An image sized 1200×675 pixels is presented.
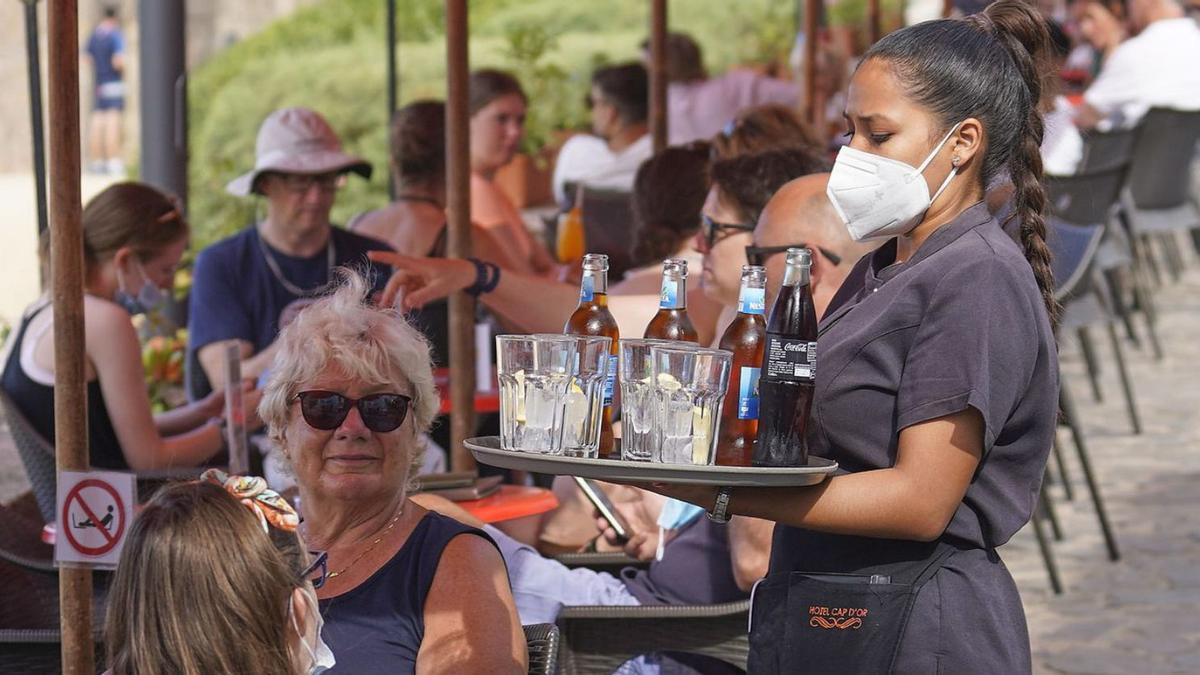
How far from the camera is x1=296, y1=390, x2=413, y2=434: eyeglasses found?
2.92m

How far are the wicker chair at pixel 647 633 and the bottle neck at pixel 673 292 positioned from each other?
3.02ft

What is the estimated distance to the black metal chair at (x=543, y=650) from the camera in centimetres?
279

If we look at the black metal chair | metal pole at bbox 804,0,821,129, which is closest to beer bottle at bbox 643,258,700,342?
the black metal chair

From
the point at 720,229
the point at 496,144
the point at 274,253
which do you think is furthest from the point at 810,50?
the point at 720,229

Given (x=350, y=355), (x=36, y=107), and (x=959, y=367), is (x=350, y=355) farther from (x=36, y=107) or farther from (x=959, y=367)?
(x=36, y=107)

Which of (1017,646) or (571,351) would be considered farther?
(1017,646)

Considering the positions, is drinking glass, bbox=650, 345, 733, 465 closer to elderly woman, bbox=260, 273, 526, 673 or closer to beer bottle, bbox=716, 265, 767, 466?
beer bottle, bbox=716, 265, 767, 466

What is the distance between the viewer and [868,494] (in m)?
2.09

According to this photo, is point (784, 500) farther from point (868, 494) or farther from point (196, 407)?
point (196, 407)

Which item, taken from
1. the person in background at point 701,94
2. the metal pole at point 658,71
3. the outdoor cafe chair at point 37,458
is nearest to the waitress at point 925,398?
the outdoor cafe chair at point 37,458

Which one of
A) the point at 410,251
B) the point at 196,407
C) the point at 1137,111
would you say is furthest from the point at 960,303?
the point at 1137,111

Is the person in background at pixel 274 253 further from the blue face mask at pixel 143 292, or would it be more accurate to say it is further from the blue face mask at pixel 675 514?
the blue face mask at pixel 675 514

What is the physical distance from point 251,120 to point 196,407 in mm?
9691

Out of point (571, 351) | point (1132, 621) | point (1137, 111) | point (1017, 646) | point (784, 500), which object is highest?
point (1137, 111)
